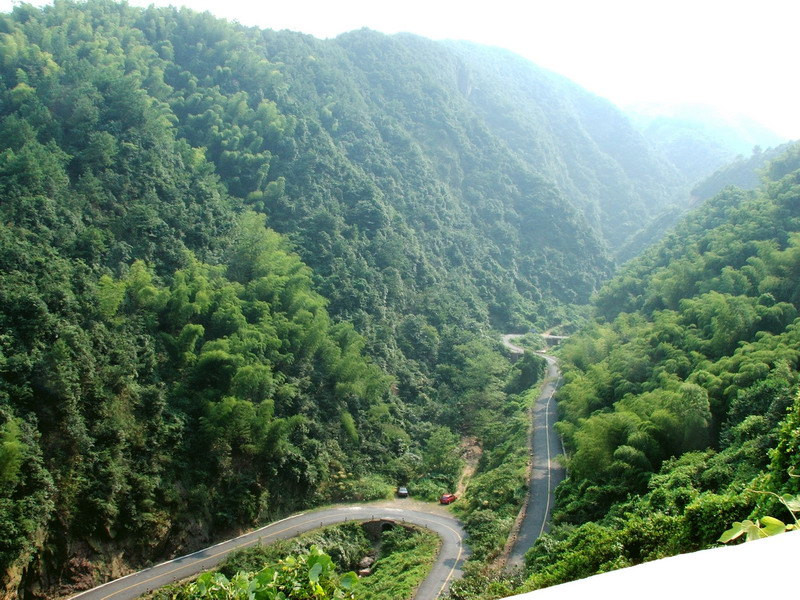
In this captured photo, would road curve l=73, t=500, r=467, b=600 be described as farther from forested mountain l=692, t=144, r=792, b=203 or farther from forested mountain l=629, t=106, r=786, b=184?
forested mountain l=629, t=106, r=786, b=184

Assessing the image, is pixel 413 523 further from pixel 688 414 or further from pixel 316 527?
pixel 688 414

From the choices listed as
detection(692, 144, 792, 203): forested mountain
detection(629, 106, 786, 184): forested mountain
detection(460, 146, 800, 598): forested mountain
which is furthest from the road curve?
detection(629, 106, 786, 184): forested mountain

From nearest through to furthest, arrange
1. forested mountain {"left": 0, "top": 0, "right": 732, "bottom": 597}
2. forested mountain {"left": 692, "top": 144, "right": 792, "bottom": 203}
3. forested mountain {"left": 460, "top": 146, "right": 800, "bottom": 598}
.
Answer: forested mountain {"left": 460, "top": 146, "right": 800, "bottom": 598}
forested mountain {"left": 0, "top": 0, "right": 732, "bottom": 597}
forested mountain {"left": 692, "top": 144, "right": 792, "bottom": 203}

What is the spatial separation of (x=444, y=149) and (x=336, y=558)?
5290 centimetres

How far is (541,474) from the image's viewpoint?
73.5 feet

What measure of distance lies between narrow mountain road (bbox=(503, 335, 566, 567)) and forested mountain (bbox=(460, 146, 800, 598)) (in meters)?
1.13

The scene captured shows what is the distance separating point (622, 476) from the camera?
16891mm

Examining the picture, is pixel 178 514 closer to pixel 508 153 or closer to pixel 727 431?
pixel 727 431

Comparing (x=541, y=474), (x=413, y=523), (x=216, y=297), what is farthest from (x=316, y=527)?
(x=216, y=297)

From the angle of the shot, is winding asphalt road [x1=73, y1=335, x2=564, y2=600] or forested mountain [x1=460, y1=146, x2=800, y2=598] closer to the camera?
forested mountain [x1=460, y1=146, x2=800, y2=598]

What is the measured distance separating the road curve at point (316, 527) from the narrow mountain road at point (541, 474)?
2116mm

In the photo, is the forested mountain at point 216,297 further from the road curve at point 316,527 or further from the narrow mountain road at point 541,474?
the narrow mountain road at point 541,474

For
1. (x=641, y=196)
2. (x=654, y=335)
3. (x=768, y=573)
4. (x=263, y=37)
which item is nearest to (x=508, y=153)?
(x=641, y=196)

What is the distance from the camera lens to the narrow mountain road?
58.5 feet
